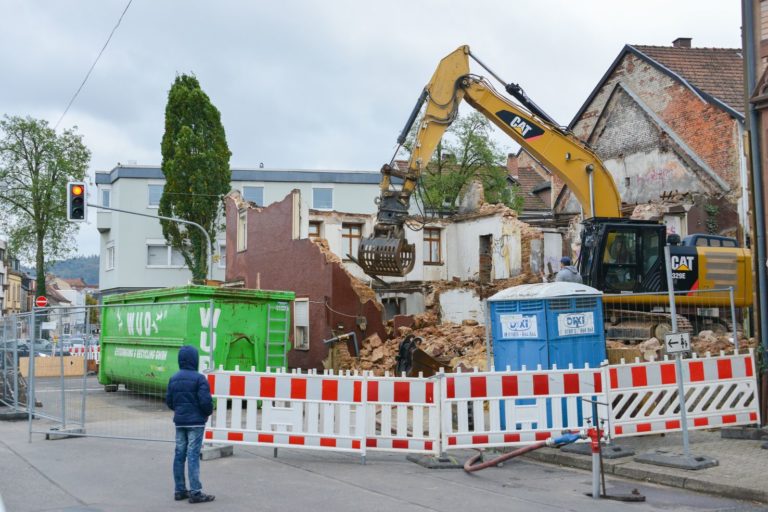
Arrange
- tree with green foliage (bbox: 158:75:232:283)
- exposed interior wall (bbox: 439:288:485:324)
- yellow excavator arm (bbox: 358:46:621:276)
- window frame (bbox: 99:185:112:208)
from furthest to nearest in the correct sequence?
1. window frame (bbox: 99:185:112:208)
2. tree with green foliage (bbox: 158:75:232:283)
3. exposed interior wall (bbox: 439:288:485:324)
4. yellow excavator arm (bbox: 358:46:621:276)

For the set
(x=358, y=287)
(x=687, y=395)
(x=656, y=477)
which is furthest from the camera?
(x=358, y=287)

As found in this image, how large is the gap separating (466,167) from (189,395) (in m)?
33.7

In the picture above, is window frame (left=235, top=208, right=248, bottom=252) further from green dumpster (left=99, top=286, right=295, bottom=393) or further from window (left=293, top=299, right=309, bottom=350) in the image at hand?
green dumpster (left=99, top=286, right=295, bottom=393)

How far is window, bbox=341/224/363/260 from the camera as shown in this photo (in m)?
33.0

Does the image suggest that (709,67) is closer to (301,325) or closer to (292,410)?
(301,325)

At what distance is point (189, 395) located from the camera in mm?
8570

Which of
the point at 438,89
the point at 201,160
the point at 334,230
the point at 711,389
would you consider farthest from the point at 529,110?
the point at 201,160

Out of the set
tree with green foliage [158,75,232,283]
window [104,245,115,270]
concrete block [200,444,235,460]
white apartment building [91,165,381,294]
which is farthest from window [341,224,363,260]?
window [104,245,115,270]

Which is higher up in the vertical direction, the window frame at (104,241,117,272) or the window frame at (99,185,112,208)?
the window frame at (99,185,112,208)

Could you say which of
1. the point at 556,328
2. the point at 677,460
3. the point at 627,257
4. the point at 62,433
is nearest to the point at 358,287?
the point at 627,257

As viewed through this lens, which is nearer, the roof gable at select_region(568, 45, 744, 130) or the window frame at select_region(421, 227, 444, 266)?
the roof gable at select_region(568, 45, 744, 130)

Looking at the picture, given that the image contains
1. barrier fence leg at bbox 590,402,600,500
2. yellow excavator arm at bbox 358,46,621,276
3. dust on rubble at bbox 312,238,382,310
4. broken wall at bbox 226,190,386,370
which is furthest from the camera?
dust on rubble at bbox 312,238,382,310

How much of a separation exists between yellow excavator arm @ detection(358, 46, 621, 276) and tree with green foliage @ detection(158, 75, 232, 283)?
26159 millimetres

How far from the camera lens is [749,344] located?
1563 centimetres
